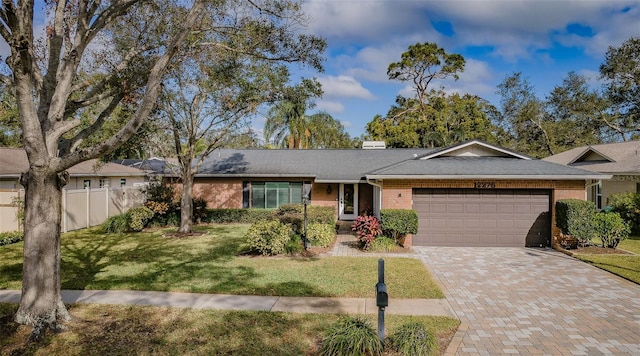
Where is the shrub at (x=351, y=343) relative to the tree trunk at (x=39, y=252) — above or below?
below

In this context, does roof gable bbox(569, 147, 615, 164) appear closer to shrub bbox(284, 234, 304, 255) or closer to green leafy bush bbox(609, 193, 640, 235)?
green leafy bush bbox(609, 193, 640, 235)

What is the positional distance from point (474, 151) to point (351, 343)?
12.4 m

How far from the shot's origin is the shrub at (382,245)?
1248cm

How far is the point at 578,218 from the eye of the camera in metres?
11.8

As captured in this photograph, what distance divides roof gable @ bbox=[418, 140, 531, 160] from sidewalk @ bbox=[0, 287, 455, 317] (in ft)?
28.7

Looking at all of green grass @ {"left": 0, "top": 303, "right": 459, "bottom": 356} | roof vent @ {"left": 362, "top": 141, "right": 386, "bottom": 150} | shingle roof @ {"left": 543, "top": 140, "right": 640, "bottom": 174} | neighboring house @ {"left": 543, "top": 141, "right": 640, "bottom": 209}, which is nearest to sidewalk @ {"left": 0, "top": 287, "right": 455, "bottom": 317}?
green grass @ {"left": 0, "top": 303, "right": 459, "bottom": 356}

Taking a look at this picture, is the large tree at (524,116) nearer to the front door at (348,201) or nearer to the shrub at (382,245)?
the front door at (348,201)

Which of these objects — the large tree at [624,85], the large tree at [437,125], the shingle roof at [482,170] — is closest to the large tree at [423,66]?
the large tree at [437,125]

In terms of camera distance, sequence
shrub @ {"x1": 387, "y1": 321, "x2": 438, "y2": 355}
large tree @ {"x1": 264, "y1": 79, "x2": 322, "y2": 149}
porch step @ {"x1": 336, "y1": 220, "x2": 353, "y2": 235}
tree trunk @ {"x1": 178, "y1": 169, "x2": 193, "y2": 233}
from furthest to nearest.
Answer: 1. large tree @ {"x1": 264, "y1": 79, "x2": 322, "y2": 149}
2. porch step @ {"x1": 336, "y1": 220, "x2": 353, "y2": 235}
3. tree trunk @ {"x1": 178, "y1": 169, "x2": 193, "y2": 233}
4. shrub @ {"x1": 387, "y1": 321, "x2": 438, "y2": 355}

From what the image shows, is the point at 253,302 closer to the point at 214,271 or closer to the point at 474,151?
the point at 214,271

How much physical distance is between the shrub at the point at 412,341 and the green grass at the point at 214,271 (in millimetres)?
2501

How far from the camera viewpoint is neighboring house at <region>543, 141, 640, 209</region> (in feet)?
59.0

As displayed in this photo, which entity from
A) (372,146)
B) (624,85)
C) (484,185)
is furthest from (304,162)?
(624,85)

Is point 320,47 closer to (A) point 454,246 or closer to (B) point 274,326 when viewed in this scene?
(B) point 274,326
